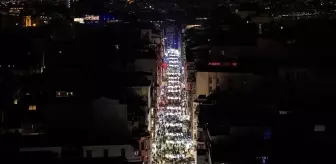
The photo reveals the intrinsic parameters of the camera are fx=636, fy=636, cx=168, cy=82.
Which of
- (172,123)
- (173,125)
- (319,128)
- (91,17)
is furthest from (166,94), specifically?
(319,128)

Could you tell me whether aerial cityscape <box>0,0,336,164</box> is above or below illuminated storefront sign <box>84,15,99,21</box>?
below

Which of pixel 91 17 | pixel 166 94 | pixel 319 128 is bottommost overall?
pixel 166 94

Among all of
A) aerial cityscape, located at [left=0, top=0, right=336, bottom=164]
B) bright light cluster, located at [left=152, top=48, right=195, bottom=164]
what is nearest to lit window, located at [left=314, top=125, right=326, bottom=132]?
aerial cityscape, located at [left=0, top=0, right=336, bottom=164]

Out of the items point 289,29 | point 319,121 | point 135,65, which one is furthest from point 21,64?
point 319,121

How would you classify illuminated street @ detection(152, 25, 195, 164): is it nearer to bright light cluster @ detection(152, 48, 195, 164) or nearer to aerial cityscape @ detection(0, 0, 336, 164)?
bright light cluster @ detection(152, 48, 195, 164)

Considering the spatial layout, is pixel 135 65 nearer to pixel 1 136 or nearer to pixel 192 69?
pixel 192 69

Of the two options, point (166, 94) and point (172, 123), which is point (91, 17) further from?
point (172, 123)
